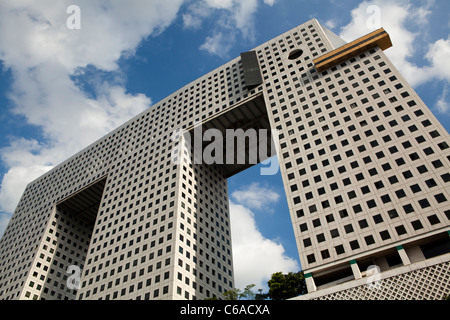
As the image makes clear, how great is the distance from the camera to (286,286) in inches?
1722

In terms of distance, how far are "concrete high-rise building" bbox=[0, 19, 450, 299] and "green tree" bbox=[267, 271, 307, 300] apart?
8806 mm

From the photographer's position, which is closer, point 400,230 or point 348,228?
point 400,230

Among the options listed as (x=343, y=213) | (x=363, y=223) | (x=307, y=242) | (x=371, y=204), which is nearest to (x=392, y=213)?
(x=371, y=204)

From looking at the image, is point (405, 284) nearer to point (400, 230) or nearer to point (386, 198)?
point (400, 230)

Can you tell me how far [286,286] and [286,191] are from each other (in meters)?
12.5

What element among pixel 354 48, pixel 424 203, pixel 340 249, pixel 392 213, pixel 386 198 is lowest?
pixel 340 249

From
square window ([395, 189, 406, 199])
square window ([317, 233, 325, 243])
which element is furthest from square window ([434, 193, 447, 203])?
square window ([317, 233, 325, 243])

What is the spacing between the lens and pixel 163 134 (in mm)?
64125

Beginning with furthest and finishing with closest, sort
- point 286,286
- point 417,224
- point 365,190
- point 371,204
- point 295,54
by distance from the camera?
point 295,54 → point 286,286 → point 365,190 → point 371,204 → point 417,224

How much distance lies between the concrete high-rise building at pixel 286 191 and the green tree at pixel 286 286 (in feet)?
28.9

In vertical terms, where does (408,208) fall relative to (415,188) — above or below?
below

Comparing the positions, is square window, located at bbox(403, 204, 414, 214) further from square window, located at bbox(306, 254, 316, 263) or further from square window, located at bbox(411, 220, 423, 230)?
square window, located at bbox(306, 254, 316, 263)

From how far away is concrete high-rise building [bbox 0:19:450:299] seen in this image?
33.4 metres
